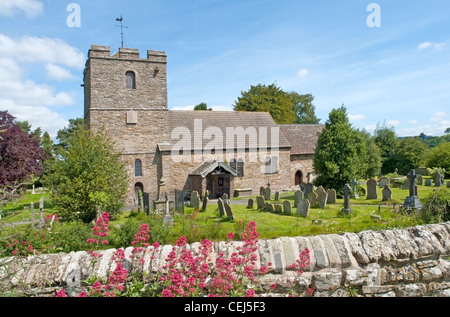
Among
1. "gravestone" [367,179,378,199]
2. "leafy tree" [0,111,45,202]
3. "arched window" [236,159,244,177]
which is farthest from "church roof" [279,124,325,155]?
"leafy tree" [0,111,45,202]

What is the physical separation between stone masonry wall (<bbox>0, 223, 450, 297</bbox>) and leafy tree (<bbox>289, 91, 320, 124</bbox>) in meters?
56.9

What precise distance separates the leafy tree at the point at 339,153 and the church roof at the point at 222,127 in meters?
7.34

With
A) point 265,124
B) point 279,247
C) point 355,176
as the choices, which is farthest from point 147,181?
point 279,247

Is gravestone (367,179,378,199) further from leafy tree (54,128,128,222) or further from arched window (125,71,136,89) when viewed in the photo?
arched window (125,71,136,89)

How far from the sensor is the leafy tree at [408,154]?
35625mm

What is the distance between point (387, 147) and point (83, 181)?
3552 cm

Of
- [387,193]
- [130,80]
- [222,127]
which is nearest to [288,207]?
[387,193]

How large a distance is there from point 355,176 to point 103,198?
54.1 feet

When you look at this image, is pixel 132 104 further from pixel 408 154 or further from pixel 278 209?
pixel 408 154

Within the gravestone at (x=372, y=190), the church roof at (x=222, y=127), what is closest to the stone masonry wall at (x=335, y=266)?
the gravestone at (x=372, y=190)

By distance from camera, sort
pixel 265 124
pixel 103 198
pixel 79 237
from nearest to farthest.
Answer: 1. pixel 79 237
2. pixel 103 198
3. pixel 265 124

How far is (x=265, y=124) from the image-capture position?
30047 mm
